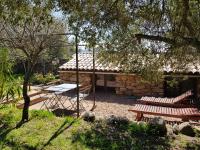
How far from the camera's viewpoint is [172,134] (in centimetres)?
750

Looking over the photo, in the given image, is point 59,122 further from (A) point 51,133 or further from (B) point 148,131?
(B) point 148,131

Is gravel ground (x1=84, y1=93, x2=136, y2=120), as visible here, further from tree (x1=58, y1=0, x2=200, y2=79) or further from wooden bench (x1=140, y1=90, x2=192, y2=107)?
tree (x1=58, y1=0, x2=200, y2=79)

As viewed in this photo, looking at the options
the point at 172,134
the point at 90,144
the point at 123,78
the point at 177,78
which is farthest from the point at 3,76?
the point at 123,78

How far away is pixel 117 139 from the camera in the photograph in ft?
22.8

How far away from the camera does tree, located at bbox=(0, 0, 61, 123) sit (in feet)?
18.3

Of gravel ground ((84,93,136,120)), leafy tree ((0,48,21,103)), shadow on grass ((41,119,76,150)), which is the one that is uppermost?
leafy tree ((0,48,21,103))

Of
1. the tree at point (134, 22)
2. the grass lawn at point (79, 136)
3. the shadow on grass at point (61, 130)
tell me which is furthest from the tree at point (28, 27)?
the shadow on grass at point (61, 130)

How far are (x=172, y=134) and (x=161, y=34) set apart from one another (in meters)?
2.48

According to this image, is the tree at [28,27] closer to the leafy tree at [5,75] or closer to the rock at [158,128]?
the leafy tree at [5,75]

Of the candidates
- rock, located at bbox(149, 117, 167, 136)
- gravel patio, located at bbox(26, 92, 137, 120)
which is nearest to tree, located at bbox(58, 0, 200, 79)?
rock, located at bbox(149, 117, 167, 136)

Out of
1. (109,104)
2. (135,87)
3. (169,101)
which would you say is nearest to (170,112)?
(169,101)

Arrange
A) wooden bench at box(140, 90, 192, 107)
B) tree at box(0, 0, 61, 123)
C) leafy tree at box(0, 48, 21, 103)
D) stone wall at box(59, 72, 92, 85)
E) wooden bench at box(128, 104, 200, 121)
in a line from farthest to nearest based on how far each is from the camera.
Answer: stone wall at box(59, 72, 92, 85) < wooden bench at box(140, 90, 192, 107) < wooden bench at box(128, 104, 200, 121) < leafy tree at box(0, 48, 21, 103) < tree at box(0, 0, 61, 123)

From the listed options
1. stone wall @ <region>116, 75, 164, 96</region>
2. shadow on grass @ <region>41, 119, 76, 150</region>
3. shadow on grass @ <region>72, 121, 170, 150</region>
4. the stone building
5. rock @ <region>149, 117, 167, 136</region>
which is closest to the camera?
shadow on grass @ <region>72, 121, 170, 150</region>

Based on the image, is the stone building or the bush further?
the bush
